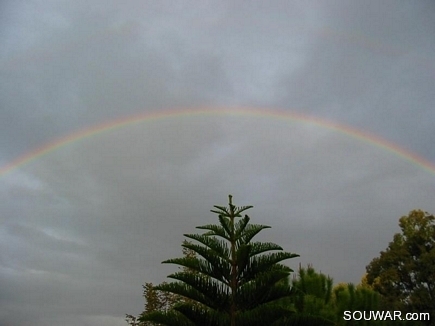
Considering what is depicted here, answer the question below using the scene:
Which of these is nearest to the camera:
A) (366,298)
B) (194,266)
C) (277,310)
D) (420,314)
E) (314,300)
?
(277,310)

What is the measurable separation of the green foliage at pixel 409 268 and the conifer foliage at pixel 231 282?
698 inches

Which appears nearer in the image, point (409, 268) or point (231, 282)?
point (231, 282)

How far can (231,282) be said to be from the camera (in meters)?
7.60

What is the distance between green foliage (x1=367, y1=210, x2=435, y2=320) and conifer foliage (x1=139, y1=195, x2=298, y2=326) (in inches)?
698

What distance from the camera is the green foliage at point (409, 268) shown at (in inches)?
900

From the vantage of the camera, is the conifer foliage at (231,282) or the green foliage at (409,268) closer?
the conifer foliage at (231,282)

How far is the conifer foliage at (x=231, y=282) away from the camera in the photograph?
729cm

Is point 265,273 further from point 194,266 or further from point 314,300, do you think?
point 314,300

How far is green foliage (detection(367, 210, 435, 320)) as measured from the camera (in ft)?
75.0

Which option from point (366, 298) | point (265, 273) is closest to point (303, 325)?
point (265, 273)

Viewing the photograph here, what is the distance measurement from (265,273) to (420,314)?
1777 centimetres

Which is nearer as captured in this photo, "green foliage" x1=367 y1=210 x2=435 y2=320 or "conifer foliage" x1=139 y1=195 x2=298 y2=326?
"conifer foliage" x1=139 y1=195 x2=298 y2=326

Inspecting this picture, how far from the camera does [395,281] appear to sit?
24078 millimetres

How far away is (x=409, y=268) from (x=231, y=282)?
64.8 ft
